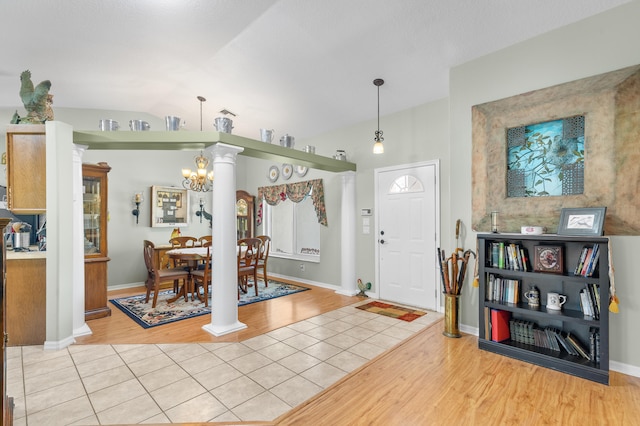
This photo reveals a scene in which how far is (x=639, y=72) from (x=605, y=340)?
212 cm

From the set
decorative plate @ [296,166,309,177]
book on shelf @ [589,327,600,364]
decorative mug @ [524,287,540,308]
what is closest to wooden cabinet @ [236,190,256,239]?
decorative plate @ [296,166,309,177]

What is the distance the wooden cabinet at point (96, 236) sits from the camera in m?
3.92

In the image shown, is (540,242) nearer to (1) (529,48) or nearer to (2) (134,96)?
(1) (529,48)

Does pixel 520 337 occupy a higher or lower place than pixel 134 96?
lower

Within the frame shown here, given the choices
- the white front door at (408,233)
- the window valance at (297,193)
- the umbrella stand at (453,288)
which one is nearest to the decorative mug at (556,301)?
the umbrella stand at (453,288)

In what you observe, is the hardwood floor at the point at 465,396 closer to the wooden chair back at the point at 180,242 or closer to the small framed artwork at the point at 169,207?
the wooden chair back at the point at 180,242

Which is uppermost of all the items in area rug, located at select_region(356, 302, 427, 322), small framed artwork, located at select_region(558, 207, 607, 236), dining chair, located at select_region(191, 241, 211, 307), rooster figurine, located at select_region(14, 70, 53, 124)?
rooster figurine, located at select_region(14, 70, 53, 124)

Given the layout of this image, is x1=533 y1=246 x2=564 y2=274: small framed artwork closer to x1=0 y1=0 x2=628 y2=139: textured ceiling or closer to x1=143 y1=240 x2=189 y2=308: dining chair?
x1=0 y1=0 x2=628 y2=139: textured ceiling

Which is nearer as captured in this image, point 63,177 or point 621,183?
point 621,183

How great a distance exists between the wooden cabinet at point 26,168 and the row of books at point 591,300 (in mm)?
4961

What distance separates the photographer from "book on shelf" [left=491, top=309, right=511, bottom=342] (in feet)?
9.68

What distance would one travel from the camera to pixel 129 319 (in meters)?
3.86

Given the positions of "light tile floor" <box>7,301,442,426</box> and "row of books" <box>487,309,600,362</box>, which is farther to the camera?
"row of books" <box>487,309,600,362</box>

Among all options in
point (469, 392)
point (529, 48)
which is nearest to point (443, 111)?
point (529, 48)
